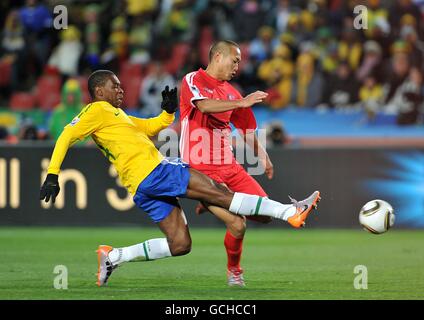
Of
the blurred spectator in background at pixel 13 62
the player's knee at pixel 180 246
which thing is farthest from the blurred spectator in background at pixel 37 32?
the player's knee at pixel 180 246

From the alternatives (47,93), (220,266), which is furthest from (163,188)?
(47,93)

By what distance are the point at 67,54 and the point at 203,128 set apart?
10.3 m

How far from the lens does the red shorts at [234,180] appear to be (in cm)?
909

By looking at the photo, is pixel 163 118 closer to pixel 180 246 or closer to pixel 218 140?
pixel 218 140

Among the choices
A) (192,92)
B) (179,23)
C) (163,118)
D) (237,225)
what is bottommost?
(237,225)

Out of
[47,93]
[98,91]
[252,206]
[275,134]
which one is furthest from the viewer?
[47,93]

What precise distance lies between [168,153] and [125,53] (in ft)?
14.6

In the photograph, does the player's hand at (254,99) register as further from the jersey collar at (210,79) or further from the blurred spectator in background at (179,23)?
the blurred spectator in background at (179,23)

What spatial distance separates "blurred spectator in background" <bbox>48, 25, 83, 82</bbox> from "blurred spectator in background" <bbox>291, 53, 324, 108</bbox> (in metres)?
4.28

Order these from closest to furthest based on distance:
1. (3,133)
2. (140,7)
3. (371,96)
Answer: (3,133) < (371,96) < (140,7)

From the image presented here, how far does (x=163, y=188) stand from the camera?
8594 millimetres

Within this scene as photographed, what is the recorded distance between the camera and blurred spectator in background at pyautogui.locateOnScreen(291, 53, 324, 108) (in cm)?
1817

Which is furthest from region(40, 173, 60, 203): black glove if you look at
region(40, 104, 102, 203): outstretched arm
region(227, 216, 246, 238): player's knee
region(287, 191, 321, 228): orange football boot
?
region(287, 191, 321, 228): orange football boot

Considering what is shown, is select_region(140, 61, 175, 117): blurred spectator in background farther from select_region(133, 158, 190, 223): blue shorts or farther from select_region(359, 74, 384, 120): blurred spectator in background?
select_region(133, 158, 190, 223): blue shorts
